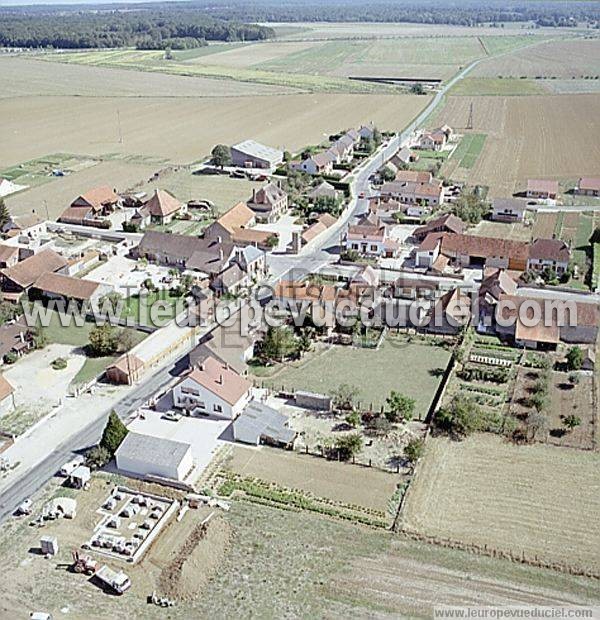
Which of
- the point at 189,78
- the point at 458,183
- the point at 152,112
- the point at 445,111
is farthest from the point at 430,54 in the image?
the point at 458,183

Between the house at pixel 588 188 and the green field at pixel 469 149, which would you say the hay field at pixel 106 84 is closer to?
the green field at pixel 469 149

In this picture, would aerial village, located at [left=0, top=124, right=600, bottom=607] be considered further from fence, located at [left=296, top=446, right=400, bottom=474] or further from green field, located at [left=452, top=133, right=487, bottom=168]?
green field, located at [left=452, top=133, right=487, bottom=168]

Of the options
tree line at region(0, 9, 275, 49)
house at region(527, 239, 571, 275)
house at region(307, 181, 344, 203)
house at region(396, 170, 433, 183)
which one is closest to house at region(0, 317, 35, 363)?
house at region(307, 181, 344, 203)

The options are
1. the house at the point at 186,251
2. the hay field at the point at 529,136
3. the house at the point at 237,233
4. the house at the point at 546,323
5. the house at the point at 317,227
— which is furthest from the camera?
the hay field at the point at 529,136

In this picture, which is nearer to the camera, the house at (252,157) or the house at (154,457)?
the house at (154,457)

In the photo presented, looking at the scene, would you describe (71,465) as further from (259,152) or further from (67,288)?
(259,152)

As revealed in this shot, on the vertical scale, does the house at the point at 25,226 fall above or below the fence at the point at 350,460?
above

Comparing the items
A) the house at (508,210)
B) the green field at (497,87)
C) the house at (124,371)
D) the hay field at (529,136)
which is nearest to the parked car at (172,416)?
the house at (124,371)
